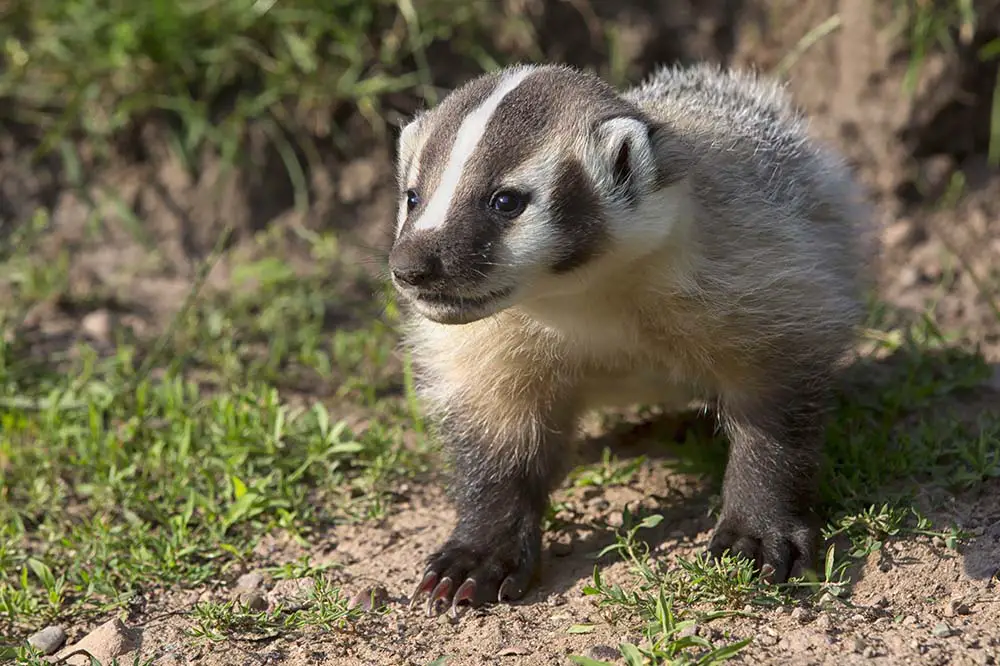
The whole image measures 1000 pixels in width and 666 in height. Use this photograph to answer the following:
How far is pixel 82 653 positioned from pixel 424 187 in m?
1.61

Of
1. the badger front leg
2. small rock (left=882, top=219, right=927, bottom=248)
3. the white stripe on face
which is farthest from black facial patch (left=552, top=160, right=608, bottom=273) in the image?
small rock (left=882, top=219, right=927, bottom=248)

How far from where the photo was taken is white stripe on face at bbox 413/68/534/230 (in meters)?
3.26

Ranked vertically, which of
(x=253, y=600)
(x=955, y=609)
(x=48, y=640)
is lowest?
(x=48, y=640)

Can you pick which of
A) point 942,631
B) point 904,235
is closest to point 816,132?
point 904,235

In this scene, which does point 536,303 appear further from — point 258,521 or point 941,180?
point 941,180

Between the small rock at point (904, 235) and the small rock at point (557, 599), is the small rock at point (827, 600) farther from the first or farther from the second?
the small rock at point (904, 235)

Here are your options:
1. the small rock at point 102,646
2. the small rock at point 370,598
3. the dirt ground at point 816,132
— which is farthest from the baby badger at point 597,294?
the dirt ground at point 816,132

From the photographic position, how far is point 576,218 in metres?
3.35

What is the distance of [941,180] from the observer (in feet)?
20.5

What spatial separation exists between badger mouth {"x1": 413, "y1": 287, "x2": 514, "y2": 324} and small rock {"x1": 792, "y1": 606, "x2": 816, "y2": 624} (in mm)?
1138

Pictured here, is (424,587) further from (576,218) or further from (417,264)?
(576,218)

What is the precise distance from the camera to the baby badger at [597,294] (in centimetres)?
330

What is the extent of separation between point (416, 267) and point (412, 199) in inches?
15.7

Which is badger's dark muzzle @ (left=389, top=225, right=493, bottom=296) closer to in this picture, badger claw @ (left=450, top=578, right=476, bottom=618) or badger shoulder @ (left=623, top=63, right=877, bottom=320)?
badger shoulder @ (left=623, top=63, right=877, bottom=320)
